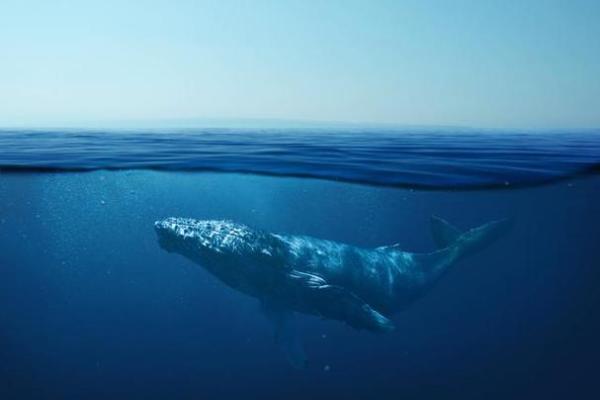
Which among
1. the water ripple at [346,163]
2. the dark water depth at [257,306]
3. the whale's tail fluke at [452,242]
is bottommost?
the dark water depth at [257,306]

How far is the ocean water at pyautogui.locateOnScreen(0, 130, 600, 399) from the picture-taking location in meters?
14.1

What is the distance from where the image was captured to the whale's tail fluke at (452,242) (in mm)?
11859

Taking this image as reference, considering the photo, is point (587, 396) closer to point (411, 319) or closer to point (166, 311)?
point (411, 319)

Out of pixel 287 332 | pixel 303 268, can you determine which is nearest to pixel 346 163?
pixel 303 268

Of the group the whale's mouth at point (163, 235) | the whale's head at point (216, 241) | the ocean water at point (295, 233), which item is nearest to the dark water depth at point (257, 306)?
the ocean water at point (295, 233)

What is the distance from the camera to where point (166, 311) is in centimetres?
3055

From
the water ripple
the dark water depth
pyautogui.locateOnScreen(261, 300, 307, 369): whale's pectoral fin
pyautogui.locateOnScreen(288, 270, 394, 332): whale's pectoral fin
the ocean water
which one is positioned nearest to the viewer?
pyautogui.locateOnScreen(288, 270, 394, 332): whale's pectoral fin

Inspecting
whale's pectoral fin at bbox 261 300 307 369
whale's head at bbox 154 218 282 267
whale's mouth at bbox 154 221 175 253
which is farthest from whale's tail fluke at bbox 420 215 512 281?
whale's mouth at bbox 154 221 175 253

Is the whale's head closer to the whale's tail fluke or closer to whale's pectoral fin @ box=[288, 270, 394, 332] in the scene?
whale's pectoral fin @ box=[288, 270, 394, 332]

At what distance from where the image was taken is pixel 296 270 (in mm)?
9594

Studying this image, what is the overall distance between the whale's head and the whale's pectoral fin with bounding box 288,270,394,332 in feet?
3.00

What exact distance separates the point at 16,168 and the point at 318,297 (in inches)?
446

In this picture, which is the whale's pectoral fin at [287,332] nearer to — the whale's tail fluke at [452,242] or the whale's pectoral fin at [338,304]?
the whale's pectoral fin at [338,304]

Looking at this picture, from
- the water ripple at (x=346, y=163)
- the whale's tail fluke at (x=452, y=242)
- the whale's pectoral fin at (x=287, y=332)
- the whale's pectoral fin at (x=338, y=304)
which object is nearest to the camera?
the whale's pectoral fin at (x=338, y=304)
